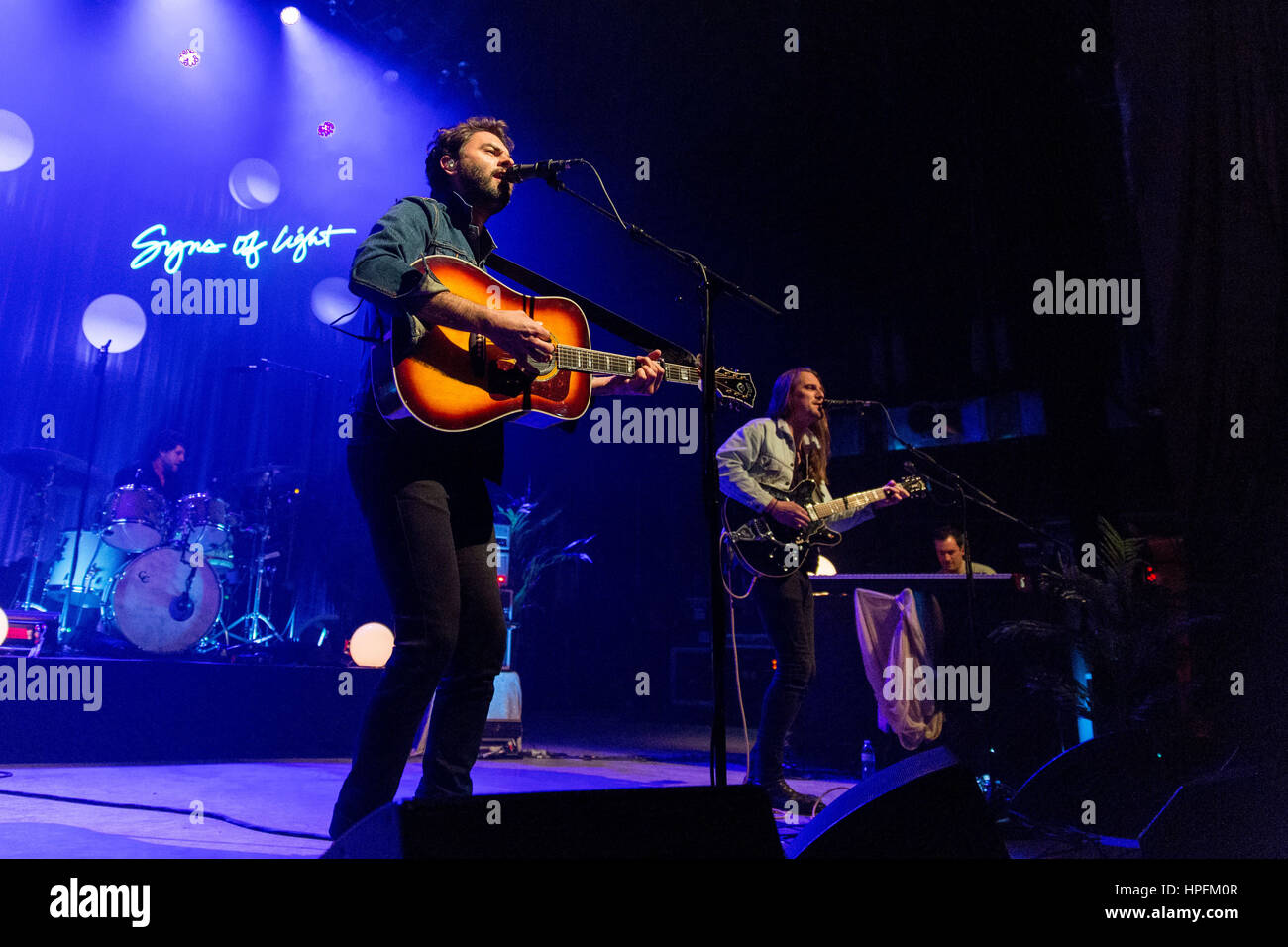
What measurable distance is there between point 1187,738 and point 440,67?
789 cm

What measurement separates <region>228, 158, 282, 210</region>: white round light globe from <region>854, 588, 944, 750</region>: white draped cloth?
638 cm

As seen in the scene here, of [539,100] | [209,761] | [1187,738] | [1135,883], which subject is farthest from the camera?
[539,100]

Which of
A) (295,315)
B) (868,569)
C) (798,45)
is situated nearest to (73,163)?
(295,315)

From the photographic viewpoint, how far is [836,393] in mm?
10531

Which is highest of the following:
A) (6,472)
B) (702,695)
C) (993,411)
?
(993,411)

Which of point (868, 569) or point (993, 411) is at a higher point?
point (993, 411)

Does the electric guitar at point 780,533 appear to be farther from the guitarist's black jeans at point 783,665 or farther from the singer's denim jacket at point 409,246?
the singer's denim jacket at point 409,246

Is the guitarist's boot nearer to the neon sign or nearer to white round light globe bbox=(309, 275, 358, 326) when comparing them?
white round light globe bbox=(309, 275, 358, 326)

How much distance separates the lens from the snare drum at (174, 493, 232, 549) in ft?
21.9

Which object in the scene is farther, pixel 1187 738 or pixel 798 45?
pixel 798 45

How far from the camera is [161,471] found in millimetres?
7117

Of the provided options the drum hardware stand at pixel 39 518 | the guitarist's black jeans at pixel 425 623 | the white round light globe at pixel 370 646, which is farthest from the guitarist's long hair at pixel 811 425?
the drum hardware stand at pixel 39 518

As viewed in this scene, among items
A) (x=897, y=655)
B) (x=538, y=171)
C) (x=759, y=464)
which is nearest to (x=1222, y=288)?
(x=759, y=464)

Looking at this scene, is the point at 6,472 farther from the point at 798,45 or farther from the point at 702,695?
the point at 798,45
